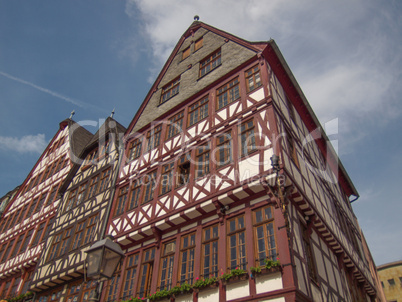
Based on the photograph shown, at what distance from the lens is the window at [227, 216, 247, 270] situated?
9250mm

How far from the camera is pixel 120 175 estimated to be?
52.6 feet

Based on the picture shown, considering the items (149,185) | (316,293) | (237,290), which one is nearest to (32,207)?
(149,185)

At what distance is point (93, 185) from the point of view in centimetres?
1803

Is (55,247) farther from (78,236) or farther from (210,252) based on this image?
(210,252)

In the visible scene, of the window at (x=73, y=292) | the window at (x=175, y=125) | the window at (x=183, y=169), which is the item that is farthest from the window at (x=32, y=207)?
the window at (x=183, y=169)

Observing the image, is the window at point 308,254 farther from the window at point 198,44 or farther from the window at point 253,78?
the window at point 198,44

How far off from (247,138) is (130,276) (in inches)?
246

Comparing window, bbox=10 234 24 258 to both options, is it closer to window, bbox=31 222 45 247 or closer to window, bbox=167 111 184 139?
window, bbox=31 222 45 247

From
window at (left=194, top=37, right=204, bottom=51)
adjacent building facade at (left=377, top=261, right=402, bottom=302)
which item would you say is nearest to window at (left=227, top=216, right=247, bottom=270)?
window at (left=194, top=37, right=204, bottom=51)

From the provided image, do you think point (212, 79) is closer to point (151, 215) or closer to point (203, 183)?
point (203, 183)

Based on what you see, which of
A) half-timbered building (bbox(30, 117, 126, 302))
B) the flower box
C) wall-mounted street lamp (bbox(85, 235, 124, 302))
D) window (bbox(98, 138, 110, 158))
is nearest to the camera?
wall-mounted street lamp (bbox(85, 235, 124, 302))

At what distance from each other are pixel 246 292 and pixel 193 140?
640cm

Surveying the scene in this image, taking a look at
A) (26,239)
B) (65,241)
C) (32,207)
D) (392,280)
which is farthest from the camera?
(392,280)

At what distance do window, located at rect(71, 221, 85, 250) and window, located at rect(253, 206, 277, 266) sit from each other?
9.61 meters
